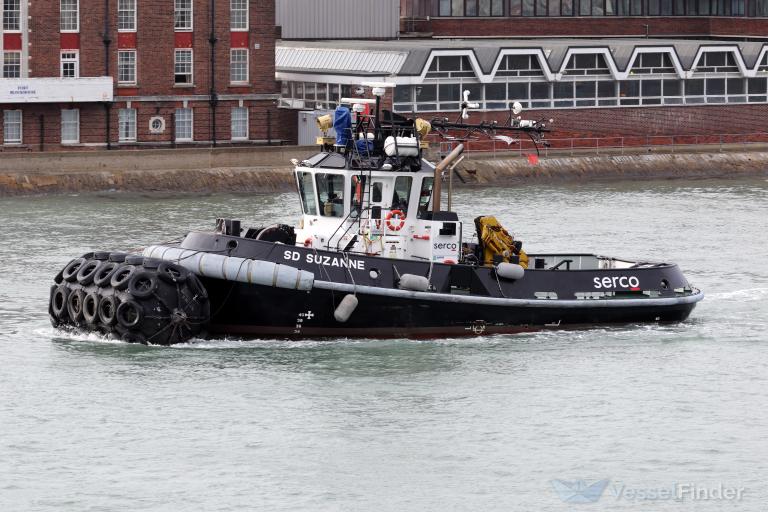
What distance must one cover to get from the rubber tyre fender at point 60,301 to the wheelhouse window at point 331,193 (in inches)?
177

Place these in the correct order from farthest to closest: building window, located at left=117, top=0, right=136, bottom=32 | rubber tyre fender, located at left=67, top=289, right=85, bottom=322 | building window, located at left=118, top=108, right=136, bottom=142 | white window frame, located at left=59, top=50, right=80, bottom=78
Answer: building window, located at left=118, top=108, right=136, bottom=142 → building window, located at left=117, top=0, right=136, bottom=32 → white window frame, located at left=59, top=50, right=80, bottom=78 → rubber tyre fender, located at left=67, top=289, right=85, bottom=322

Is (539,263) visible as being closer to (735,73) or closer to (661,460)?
(661,460)

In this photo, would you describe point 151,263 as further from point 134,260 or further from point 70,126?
point 70,126

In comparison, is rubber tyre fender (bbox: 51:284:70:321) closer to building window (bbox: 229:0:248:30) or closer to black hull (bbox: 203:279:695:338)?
black hull (bbox: 203:279:695:338)

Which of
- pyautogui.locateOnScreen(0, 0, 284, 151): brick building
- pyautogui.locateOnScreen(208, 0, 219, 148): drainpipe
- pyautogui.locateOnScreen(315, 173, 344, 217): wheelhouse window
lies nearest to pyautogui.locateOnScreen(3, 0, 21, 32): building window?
pyautogui.locateOnScreen(0, 0, 284, 151): brick building

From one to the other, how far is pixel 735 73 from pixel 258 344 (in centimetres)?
4415

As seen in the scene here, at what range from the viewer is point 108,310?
26469mm

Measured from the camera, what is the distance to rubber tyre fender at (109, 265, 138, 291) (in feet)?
85.8

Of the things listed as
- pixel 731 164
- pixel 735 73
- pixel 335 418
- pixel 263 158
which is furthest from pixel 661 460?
pixel 735 73

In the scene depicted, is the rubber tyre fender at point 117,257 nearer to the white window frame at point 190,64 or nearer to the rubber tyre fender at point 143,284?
the rubber tyre fender at point 143,284

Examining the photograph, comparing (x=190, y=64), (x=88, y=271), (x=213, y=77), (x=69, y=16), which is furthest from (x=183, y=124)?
(x=88, y=271)

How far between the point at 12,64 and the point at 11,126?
6.76 ft

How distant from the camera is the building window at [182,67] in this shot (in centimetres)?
5816

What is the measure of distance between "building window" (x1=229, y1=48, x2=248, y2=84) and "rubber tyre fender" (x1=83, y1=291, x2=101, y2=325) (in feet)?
109
